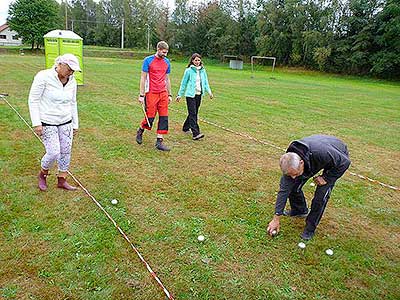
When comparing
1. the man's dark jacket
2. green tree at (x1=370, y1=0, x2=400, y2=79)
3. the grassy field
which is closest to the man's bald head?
the man's dark jacket

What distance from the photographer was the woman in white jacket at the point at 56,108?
3.95 meters

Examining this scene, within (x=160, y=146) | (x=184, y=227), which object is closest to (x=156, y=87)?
(x=160, y=146)

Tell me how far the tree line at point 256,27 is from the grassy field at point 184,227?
1425 inches

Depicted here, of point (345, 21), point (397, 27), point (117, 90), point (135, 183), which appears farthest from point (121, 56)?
point (135, 183)

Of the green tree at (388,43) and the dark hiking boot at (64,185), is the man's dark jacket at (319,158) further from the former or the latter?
the green tree at (388,43)

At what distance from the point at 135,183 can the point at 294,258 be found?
95.2 inches

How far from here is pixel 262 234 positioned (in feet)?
12.6

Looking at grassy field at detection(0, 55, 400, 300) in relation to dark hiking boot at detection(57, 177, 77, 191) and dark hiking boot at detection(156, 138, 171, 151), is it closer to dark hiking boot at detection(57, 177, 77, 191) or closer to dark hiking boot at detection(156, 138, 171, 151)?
dark hiking boot at detection(57, 177, 77, 191)

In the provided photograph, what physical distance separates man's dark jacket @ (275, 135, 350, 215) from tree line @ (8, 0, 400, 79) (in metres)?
38.2

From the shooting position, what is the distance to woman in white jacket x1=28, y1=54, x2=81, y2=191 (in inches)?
155

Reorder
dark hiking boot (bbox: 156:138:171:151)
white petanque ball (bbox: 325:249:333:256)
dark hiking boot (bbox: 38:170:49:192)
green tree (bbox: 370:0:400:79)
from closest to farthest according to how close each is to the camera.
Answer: white petanque ball (bbox: 325:249:333:256), dark hiking boot (bbox: 38:170:49:192), dark hiking boot (bbox: 156:138:171:151), green tree (bbox: 370:0:400:79)

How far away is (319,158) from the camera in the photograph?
3.31m

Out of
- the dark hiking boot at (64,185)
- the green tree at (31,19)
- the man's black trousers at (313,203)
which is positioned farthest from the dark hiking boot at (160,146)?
the green tree at (31,19)

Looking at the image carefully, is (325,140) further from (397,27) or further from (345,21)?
(345,21)
